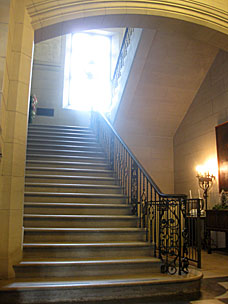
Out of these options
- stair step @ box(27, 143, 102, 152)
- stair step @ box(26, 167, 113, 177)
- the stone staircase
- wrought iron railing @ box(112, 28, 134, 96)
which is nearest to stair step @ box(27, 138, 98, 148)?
stair step @ box(27, 143, 102, 152)

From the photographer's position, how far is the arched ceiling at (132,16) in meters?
3.79

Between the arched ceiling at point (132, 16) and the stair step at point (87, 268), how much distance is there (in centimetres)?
284

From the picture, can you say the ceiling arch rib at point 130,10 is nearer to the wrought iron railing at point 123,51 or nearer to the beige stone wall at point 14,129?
the beige stone wall at point 14,129

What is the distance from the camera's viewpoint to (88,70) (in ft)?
38.7

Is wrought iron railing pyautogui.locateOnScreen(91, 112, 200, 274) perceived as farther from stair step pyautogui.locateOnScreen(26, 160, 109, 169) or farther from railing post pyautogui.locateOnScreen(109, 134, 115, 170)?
stair step pyautogui.locateOnScreen(26, 160, 109, 169)

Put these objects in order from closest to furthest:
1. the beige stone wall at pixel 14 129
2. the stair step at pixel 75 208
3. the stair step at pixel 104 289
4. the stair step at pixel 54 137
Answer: the stair step at pixel 104 289 → the beige stone wall at pixel 14 129 → the stair step at pixel 75 208 → the stair step at pixel 54 137

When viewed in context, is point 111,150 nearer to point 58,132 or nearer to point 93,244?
point 58,132

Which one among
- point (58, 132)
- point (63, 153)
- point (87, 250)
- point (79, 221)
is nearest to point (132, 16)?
point (79, 221)

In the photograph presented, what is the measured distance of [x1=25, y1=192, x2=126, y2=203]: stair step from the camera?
15.7 feet

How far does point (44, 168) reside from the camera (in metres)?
5.73

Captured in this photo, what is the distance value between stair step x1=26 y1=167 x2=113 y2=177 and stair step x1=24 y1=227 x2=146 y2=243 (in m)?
1.86

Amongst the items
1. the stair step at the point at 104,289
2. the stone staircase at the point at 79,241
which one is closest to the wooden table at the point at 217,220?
the stone staircase at the point at 79,241

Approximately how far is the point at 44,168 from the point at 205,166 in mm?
3728

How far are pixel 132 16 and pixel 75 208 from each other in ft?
9.51
